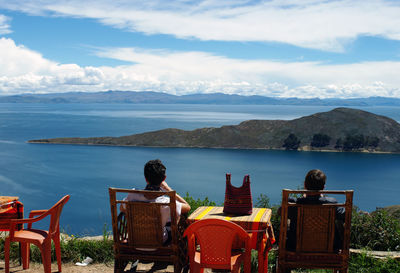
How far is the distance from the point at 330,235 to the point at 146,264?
2.31 meters

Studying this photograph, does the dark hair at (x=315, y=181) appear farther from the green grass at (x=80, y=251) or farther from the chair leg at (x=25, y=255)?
the chair leg at (x=25, y=255)

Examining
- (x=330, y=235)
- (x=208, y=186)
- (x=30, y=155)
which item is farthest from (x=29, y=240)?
(x=30, y=155)

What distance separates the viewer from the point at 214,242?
11.2 ft

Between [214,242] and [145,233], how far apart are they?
0.65 metres

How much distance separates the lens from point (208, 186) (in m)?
60.0

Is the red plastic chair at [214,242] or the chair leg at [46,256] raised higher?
the red plastic chair at [214,242]

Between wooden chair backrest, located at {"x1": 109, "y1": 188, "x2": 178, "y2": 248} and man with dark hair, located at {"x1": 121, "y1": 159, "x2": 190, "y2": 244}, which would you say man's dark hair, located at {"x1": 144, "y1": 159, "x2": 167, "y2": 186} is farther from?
wooden chair backrest, located at {"x1": 109, "y1": 188, "x2": 178, "y2": 248}

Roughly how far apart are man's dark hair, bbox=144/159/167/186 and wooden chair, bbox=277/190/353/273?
109cm

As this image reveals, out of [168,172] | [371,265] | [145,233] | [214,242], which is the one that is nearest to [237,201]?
[214,242]

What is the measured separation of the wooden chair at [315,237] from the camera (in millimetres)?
3432

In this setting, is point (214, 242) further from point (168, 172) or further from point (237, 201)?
point (168, 172)

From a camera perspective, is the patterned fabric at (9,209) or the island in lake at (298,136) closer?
the patterned fabric at (9,209)

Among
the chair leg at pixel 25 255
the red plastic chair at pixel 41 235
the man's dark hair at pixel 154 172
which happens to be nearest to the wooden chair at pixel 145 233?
the man's dark hair at pixel 154 172

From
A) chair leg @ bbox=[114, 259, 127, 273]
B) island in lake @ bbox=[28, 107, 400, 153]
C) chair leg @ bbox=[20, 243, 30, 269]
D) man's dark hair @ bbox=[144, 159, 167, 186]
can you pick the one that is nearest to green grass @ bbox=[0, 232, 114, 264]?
chair leg @ bbox=[20, 243, 30, 269]
